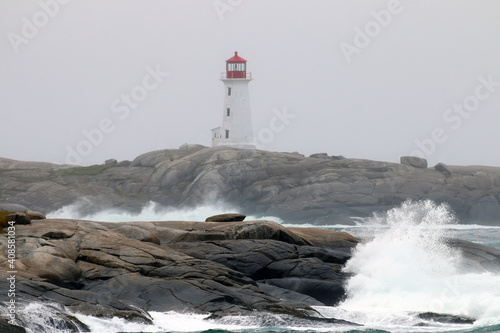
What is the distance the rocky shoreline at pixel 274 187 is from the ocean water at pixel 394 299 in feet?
126

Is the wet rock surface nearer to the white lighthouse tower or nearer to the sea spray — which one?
the sea spray

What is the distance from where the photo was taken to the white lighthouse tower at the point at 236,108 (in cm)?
8688

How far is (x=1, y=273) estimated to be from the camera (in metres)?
22.9

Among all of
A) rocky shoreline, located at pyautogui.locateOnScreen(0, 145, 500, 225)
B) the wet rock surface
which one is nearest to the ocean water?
the wet rock surface

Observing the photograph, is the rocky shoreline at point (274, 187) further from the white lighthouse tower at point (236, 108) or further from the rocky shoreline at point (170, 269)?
the rocky shoreline at point (170, 269)

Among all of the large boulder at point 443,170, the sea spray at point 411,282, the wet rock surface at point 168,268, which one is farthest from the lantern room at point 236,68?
the wet rock surface at point 168,268

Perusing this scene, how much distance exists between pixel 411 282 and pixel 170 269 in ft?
30.7

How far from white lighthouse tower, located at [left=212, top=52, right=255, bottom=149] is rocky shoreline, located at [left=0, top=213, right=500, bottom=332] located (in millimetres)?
53745

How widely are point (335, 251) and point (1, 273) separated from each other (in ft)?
52.4

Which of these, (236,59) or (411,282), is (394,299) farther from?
(236,59)

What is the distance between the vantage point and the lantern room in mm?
86688

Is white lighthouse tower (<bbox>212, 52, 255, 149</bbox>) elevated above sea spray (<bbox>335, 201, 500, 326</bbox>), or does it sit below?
above

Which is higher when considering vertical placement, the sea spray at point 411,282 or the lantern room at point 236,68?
the lantern room at point 236,68

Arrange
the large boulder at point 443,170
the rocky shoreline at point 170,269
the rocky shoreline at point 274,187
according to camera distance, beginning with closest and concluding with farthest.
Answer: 1. the rocky shoreline at point 170,269
2. the rocky shoreline at point 274,187
3. the large boulder at point 443,170
